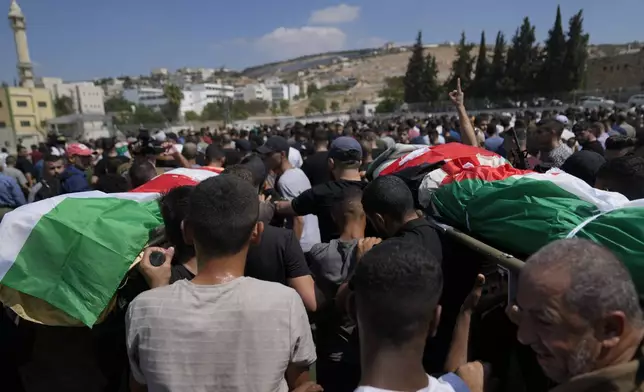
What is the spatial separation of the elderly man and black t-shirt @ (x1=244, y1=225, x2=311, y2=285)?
1.52 meters

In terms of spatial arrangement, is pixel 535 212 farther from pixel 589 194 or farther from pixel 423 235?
pixel 423 235

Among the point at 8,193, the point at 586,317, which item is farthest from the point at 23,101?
the point at 586,317

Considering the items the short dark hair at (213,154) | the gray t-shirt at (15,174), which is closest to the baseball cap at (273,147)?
the short dark hair at (213,154)

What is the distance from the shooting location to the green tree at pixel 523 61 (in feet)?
156

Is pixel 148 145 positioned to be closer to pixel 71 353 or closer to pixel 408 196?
pixel 71 353

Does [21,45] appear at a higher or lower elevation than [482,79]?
higher

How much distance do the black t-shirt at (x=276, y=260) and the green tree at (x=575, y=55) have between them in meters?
50.4

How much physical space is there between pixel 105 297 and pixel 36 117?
2472 inches

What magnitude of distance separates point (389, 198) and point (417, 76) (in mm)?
59799

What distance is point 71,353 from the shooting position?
245 cm

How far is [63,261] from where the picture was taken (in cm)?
225

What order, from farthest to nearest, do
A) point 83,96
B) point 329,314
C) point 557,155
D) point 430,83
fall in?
point 83,96 → point 430,83 → point 557,155 → point 329,314

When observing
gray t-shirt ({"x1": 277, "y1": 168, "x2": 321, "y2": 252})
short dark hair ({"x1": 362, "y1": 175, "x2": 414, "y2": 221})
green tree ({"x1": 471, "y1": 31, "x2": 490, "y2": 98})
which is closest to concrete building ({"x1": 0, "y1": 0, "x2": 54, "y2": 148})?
gray t-shirt ({"x1": 277, "y1": 168, "x2": 321, "y2": 252})

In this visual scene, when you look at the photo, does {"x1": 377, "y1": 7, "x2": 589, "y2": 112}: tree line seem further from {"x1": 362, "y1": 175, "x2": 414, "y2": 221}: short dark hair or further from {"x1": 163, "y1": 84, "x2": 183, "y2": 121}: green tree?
{"x1": 163, "y1": 84, "x2": 183, "y2": 121}: green tree
